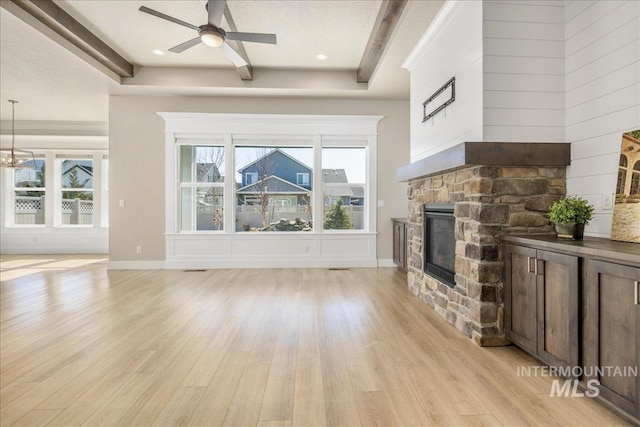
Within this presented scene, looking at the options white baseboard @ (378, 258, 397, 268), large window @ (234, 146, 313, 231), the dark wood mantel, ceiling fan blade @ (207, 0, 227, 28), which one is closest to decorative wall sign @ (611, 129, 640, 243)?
the dark wood mantel

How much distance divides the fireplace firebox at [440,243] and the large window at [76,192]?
8.22 metres

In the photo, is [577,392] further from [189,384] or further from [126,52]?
[126,52]

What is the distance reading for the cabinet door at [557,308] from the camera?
189cm

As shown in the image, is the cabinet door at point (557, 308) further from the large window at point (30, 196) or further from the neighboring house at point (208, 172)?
the large window at point (30, 196)

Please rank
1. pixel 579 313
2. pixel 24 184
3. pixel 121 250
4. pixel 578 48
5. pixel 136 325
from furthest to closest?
pixel 24 184, pixel 121 250, pixel 136 325, pixel 578 48, pixel 579 313

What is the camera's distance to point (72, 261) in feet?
22.1

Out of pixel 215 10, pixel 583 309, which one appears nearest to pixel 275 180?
pixel 215 10

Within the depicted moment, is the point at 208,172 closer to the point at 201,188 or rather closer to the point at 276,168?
the point at 201,188

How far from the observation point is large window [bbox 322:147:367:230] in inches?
237

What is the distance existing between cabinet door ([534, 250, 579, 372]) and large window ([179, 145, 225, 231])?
16.7 feet

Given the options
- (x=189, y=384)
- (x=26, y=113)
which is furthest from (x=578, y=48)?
(x=26, y=113)

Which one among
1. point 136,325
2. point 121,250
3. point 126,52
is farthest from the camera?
point 121,250

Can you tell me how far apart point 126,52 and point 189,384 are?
15.9 ft

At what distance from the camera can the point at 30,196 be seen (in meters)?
8.05
